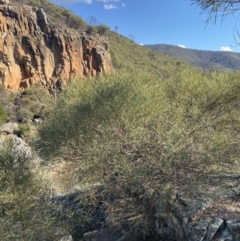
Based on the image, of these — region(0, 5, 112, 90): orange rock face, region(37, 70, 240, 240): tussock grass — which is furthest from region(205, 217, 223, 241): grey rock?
region(0, 5, 112, 90): orange rock face

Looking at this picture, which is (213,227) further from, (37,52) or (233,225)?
(37,52)

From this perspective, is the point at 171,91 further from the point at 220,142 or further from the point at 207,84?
the point at 220,142

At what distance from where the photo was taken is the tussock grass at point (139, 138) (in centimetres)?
547

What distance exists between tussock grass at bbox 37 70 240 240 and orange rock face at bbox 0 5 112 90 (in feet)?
80.6

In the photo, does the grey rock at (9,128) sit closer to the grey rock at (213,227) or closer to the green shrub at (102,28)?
the grey rock at (213,227)

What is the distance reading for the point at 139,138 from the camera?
5895 mm

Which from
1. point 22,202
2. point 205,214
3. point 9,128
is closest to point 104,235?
point 22,202

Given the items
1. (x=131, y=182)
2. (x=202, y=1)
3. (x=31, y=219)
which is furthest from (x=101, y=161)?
(x=202, y=1)

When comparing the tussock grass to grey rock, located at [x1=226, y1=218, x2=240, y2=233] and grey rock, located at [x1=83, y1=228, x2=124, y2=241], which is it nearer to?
grey rock, located at [x1=83, y1=228, x2=124, y2=241]

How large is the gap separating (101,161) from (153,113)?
138 cm

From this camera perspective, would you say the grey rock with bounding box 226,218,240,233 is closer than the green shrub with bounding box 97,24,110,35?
Yes

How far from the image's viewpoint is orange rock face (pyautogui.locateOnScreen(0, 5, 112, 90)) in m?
32.0

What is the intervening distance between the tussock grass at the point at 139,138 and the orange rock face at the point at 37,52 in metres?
24.6

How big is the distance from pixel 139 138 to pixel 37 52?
97.5ft
